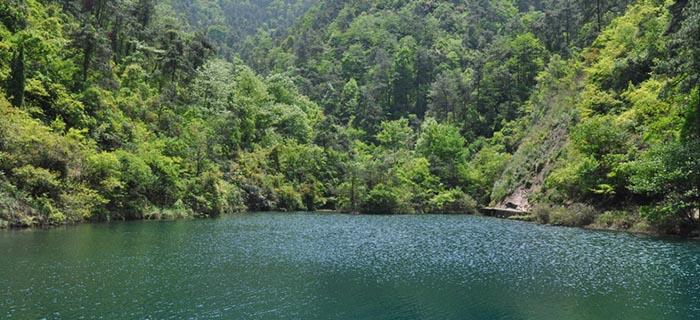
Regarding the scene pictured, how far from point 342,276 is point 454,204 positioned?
5821 centimetres

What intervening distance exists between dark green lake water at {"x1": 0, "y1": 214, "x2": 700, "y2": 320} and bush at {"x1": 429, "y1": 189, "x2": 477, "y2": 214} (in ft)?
121

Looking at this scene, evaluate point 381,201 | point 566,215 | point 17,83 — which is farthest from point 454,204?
point 17,83

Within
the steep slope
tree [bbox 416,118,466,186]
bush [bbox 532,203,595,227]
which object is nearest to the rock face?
the steep slope

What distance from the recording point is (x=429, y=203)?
282 feet

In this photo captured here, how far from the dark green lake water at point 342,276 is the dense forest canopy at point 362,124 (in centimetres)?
775

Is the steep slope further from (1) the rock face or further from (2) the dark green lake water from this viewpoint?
(2) the dark green lake water

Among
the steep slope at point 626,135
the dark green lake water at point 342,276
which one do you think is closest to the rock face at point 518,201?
the steep slope at point 626,135

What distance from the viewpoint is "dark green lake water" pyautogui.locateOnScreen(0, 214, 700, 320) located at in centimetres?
2255

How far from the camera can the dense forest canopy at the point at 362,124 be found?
49.4 meters

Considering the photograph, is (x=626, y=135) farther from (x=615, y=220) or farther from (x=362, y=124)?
(x=362, y=124)

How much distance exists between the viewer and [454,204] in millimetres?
85875

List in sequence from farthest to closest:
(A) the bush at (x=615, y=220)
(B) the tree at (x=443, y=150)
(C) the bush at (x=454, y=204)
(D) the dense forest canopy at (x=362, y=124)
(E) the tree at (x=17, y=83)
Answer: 1. (B) the tree at (x=443, y=150)
2. (C) the bush at (x=454, y=204)
3. (E) the tree at (x=17, y=83)
4. (A) the bush at (x=615, y=220)
5. (D) the dense forest canopy at (x=362, y=124)

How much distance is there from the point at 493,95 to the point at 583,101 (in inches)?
1716

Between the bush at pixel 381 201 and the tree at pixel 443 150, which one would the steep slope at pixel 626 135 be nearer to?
the tree at pixel 443 150
